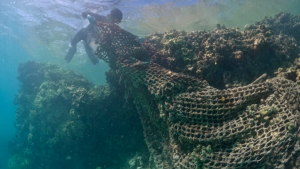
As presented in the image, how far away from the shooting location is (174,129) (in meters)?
4.97

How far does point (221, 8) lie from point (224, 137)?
20.9 meters

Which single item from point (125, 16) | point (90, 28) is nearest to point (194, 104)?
point (90, 28)

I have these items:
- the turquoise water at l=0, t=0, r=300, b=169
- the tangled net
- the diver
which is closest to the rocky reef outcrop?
the tangled net

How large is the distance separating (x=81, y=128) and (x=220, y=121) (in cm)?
1045

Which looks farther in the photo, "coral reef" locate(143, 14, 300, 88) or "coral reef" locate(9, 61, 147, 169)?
"coral reef" locate(9, 61, 147, 169)

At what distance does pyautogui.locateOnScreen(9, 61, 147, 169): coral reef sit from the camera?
1034 cm

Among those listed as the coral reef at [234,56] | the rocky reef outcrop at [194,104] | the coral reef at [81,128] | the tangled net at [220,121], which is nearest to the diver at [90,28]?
the rocky reef outcrop at [194,104]

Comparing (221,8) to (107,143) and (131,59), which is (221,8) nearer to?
(131,59)

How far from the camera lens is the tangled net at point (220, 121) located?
11.2 ft

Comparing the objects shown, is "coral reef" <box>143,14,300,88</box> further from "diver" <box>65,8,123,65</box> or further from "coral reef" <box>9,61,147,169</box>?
"diver" <box>65,8,123,65</box>

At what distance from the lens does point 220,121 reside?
14.5 feet

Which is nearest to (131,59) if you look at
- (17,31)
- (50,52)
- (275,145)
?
(275,145)

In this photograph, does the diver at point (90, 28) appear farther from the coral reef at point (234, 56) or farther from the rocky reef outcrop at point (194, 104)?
the coral reef at point (234, 56)

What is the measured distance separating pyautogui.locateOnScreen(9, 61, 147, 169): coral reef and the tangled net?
3.84 meters
